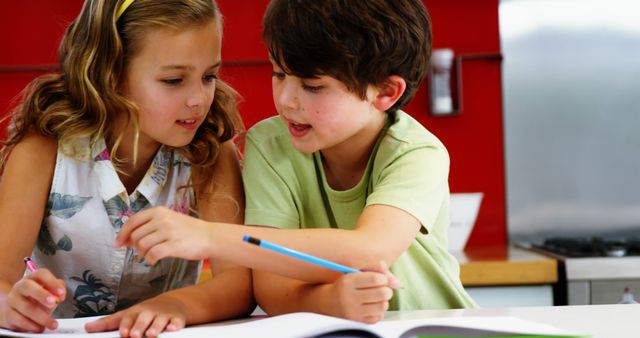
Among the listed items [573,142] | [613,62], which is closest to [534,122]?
[573,142]

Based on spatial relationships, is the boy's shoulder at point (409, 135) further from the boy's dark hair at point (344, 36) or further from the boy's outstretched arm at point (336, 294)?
the boy's outstretched arm at point (336, 294)

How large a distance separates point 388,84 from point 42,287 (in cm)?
60

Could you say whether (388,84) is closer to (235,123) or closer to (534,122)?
(235,123)

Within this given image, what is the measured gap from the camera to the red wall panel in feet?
9.96

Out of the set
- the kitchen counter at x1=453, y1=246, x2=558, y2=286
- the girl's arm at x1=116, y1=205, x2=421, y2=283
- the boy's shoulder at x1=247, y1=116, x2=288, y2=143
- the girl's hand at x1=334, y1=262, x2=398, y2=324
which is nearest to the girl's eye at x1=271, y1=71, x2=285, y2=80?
the boy's shoulder at x1=247, y1=116, x2=288, y2=143

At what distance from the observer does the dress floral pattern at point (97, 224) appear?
4.41ft

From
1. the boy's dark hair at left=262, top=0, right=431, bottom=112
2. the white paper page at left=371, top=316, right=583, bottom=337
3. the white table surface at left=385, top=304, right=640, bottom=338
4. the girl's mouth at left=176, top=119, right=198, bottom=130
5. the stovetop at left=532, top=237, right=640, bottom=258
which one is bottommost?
the stovetop at left=532, top=237, right=640, bottom=258

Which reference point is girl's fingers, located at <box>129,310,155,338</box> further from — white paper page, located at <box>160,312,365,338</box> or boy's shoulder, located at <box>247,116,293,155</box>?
boy's shoulder, located at <box>247,116,293,155</box>

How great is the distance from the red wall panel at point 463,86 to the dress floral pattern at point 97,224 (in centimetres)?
163

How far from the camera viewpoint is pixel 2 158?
1.37 m

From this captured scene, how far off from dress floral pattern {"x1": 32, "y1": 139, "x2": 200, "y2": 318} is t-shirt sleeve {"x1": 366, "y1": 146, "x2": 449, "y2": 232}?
1.31ft

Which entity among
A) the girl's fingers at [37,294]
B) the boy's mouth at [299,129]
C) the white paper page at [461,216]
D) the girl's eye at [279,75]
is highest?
the girl's eye at [279,75]

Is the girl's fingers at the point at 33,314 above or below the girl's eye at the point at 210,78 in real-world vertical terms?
below

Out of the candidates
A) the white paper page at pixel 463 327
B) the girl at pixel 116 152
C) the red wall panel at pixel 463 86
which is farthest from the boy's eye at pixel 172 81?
the red wall panel at pixel 463 86
